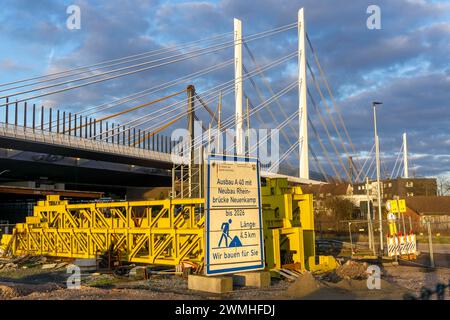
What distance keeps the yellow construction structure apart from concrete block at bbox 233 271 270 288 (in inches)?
112

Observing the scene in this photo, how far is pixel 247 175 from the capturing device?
11.3 meters

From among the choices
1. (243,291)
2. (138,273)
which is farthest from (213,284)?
(138,273)

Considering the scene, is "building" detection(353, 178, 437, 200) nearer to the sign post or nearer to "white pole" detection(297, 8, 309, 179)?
"white pole" detection(297, 8, 309, 179)

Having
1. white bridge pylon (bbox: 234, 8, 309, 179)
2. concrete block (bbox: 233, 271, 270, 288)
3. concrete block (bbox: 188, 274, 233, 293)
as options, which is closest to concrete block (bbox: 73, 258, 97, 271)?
concrete block (bbox: 188, 274, 233, 293)

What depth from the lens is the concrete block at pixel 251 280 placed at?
11.7 m

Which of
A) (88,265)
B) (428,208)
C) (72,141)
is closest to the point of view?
(88,265)

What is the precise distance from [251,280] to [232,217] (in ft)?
6.22

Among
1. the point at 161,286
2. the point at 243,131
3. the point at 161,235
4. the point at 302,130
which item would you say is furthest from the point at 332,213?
the point at 161,286

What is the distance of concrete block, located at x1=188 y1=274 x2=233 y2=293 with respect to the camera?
1066 centimetres

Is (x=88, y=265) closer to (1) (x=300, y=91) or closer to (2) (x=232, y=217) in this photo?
(2) (x=232, y=217)

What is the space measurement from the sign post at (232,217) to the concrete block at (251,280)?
2.05ft

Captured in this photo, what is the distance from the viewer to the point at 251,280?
11.8m

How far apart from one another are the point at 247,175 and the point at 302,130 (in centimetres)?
3609

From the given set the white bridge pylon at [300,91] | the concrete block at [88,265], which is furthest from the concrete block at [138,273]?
the white bridge pylon at [300,91]
